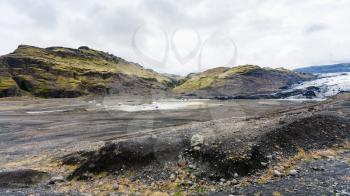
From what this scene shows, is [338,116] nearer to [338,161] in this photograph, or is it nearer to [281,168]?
[338,161]

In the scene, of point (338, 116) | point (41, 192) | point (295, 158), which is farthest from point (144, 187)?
point (338, 116)

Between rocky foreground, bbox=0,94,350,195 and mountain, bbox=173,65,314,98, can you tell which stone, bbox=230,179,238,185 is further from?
mountain, bbox=173,65,314,98

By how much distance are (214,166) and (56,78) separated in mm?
122190

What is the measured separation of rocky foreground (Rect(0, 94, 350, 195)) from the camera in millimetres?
11086

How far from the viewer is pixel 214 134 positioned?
1506 centimetres

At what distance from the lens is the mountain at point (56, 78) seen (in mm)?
113188

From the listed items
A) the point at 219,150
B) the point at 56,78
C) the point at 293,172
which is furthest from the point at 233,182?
the point at 56,78

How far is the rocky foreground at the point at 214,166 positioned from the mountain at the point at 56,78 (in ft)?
343

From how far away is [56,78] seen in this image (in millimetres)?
122500

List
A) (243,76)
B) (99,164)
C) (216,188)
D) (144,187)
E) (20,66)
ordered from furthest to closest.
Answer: (243,76) → (20,66) → (99,164) → (144,187) → (216,188)

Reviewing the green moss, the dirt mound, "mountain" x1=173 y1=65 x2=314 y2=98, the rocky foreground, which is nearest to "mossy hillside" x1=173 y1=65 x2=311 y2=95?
"mountain" x1=173 y1=65 x2=314 y2=98

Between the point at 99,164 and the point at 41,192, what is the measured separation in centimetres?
273

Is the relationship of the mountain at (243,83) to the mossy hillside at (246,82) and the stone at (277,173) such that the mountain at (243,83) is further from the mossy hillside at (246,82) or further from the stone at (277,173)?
the stone at (277,173)

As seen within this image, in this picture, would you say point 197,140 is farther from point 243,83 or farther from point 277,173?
point 243,83
